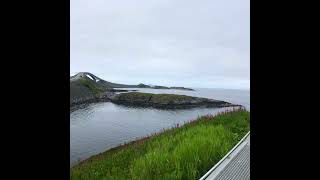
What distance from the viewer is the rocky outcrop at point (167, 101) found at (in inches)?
3590

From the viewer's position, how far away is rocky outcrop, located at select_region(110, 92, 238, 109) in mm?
91188

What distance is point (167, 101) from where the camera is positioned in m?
95.4

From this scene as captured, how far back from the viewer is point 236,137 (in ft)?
36.8
